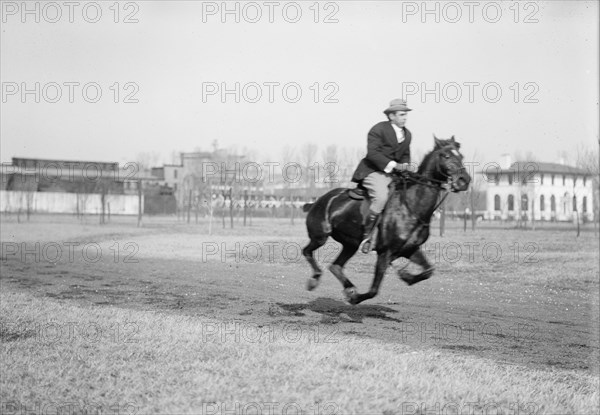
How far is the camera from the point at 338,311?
1487 cm

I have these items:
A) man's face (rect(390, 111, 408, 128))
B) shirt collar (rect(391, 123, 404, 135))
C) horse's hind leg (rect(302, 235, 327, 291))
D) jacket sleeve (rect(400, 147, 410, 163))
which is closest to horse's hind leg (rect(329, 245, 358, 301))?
horse's hind leg (rect(302, 235, 327, 291))

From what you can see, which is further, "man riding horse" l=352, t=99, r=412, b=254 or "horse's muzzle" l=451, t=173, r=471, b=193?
"man riding horse" l=352, t=99, r=412, b=254

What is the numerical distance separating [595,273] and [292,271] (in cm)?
1135

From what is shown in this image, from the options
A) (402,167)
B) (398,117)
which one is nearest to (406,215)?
(402,167)

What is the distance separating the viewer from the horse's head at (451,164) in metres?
8.92

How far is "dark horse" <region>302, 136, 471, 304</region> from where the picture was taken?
9.44m

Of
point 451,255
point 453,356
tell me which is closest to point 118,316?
point 453,356

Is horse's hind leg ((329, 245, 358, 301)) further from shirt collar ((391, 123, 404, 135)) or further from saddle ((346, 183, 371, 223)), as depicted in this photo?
shirt collar ((391, 123, 404, 135))

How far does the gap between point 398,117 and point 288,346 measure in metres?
3.79

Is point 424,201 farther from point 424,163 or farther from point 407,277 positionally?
point 407,277

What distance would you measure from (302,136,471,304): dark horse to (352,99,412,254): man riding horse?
14 centimetres

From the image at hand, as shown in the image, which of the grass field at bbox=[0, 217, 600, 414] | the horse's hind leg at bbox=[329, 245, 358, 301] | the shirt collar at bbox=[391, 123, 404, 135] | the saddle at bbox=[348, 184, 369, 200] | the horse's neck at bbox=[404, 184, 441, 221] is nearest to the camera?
the grass field at bbox=[0, 217, 600, 414]

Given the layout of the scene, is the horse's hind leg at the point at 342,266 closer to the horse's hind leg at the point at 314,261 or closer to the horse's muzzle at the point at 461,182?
the horse's hind leg at the point at 314,261

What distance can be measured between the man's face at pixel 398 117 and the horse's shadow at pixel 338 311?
16.5 ft
